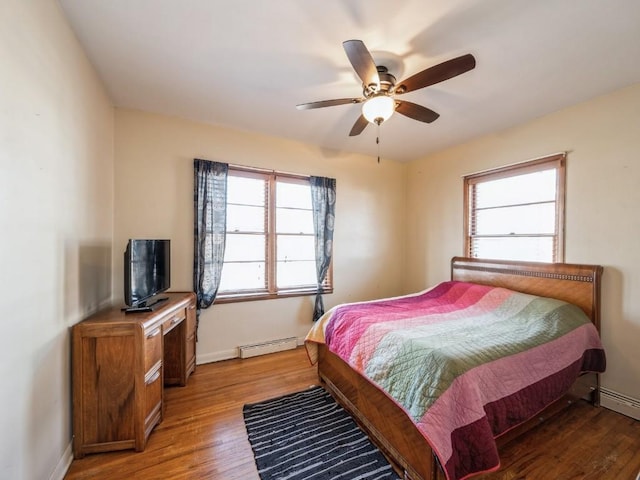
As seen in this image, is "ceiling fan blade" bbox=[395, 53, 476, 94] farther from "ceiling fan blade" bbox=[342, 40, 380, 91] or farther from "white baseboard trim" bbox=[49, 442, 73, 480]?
"white baseboard trim" bbox=[49, 442, 73, 480]

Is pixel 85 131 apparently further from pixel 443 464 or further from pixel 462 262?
pixel 462 262

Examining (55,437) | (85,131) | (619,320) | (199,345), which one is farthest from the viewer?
(199,345)

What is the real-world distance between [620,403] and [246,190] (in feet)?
13.3

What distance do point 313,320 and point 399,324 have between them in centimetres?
176

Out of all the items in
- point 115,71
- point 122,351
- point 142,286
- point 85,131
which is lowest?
point 122,351

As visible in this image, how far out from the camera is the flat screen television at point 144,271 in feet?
6.38

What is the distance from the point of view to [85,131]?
6.55 feet

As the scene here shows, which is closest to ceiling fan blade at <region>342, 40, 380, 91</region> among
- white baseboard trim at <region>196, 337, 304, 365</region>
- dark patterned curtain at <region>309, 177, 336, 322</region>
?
dark patterned curtain at <region>309, 177, 336, 322</region>

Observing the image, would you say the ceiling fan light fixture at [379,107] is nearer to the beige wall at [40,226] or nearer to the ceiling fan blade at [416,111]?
the ceiling fan blade at [416,111]

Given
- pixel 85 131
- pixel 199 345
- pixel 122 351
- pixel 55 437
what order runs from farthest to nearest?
pixel 199 345
pixel 85 131
pixel 122 351
pixel 55 437

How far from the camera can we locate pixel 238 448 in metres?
1.81

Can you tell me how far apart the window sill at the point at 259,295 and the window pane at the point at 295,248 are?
1.43ft

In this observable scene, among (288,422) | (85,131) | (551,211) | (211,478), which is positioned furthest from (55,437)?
(551,211)

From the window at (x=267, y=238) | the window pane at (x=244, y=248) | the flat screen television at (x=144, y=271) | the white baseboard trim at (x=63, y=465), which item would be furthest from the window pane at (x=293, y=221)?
the white baseboard trim at (x=63, y=465)
